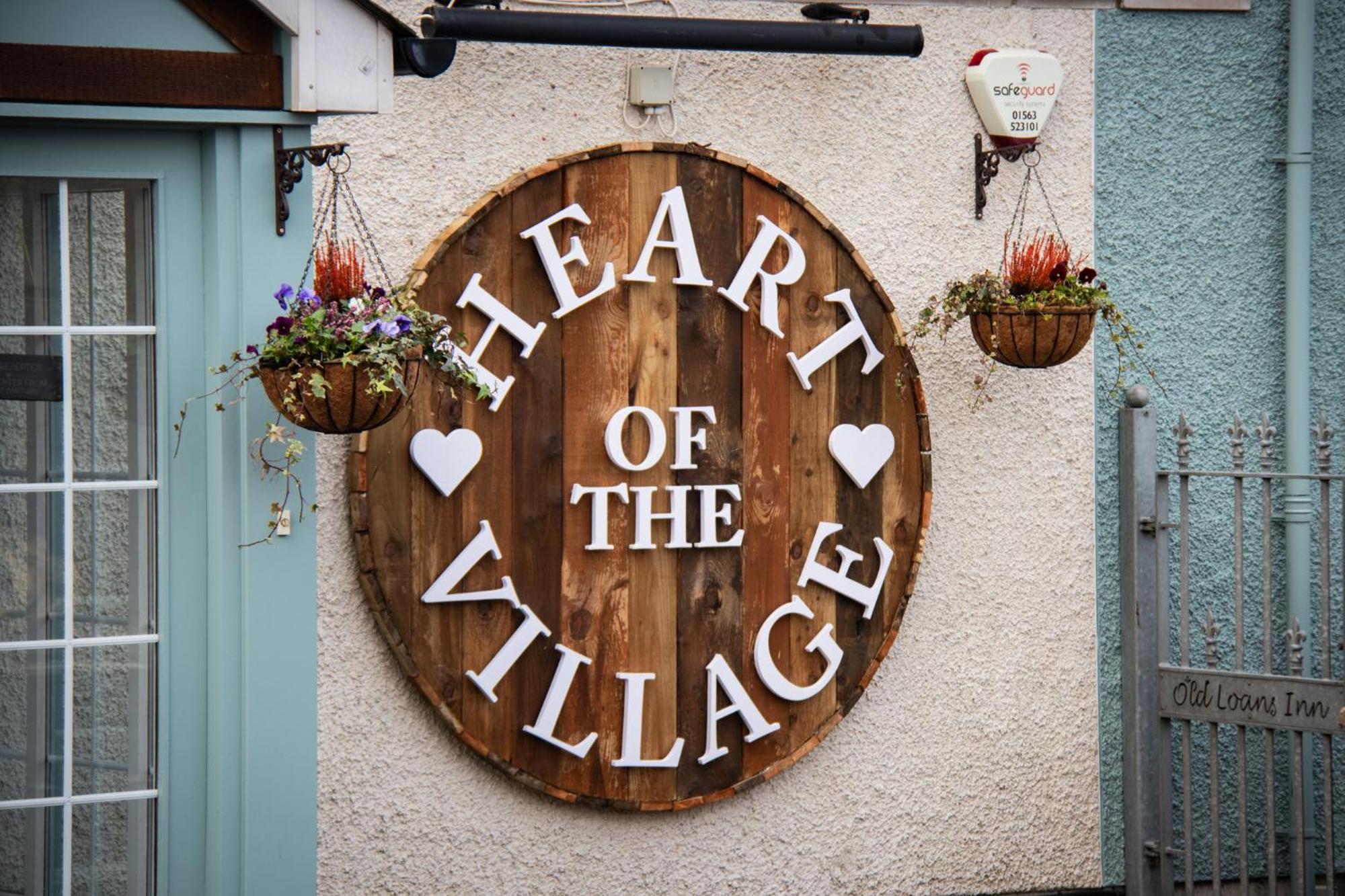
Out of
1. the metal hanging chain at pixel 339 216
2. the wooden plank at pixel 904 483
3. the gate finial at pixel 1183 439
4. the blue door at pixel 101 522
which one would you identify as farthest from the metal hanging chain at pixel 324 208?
the gate finial at pixel 1183 439

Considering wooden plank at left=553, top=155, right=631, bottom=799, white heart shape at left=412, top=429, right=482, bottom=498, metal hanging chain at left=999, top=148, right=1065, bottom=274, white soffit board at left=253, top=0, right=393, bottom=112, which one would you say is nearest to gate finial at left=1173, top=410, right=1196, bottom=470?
metal hanging chain at left=999, top=148, right=1065, bottom=274

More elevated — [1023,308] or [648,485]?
[1023,308]

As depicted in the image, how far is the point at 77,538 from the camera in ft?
12.7

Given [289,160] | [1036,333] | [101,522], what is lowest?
[101,522]

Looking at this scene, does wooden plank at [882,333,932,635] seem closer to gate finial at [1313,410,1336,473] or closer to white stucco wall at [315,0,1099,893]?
white stucco wall at [315,0,1099,893]

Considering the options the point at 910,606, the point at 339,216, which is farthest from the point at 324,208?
the point at 910,606

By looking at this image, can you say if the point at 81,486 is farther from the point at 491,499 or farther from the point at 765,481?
the point at 765,481

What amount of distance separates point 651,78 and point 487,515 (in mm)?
1436

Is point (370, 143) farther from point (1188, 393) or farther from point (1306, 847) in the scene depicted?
point (1306, 847)

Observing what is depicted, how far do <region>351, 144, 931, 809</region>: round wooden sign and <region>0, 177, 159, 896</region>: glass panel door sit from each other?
0.66 m

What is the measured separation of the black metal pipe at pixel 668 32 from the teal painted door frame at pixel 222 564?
2.00ft

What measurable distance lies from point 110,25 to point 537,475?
5.63 ft

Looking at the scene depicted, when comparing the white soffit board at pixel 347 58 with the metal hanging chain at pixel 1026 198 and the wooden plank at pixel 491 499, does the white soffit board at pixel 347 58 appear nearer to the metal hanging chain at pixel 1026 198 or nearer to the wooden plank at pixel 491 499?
the wooden plank at pixel 491 499

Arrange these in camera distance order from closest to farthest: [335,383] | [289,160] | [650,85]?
[335,383], [289,160], [650,85]
